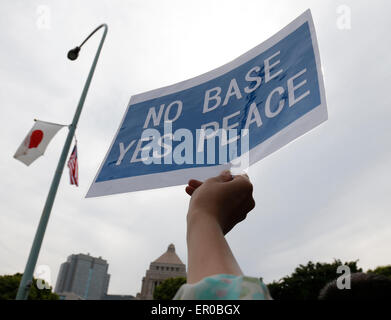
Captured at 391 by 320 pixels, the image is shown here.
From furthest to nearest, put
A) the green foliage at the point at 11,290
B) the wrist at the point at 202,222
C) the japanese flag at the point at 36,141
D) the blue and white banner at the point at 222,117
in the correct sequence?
the green foliage at the point at 11,290 → the japanese flag at the point at 36,141 → the blue and white banner at the point at 222,117 → the wrist at the point at 202,222

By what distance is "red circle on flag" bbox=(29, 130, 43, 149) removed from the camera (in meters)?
6.91

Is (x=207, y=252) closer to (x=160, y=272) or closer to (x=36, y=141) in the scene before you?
(x=36, y=141)

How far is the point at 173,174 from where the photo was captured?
2.48 m

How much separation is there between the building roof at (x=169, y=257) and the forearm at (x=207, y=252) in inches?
3763

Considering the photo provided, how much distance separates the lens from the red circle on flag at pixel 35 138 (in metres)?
6.91

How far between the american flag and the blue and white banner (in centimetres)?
495

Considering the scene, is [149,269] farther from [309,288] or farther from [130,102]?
[130,102]

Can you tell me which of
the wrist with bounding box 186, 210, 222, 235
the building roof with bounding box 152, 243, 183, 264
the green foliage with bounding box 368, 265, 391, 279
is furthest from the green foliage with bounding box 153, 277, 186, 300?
the wrist with bounding box 186, 210, 222, 235

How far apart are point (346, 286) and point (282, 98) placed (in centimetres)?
135

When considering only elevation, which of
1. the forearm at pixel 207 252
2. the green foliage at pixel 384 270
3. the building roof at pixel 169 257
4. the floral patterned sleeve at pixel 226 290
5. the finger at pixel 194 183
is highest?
the building roof at pixel 169 257

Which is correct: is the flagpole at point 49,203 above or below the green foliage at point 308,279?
below

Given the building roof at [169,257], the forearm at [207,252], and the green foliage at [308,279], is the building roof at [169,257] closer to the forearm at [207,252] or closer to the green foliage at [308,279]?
the green foliage at [308,279]

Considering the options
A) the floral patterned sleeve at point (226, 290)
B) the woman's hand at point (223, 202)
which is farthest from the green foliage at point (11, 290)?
the floral patterned sleeve at point (226, 290)
